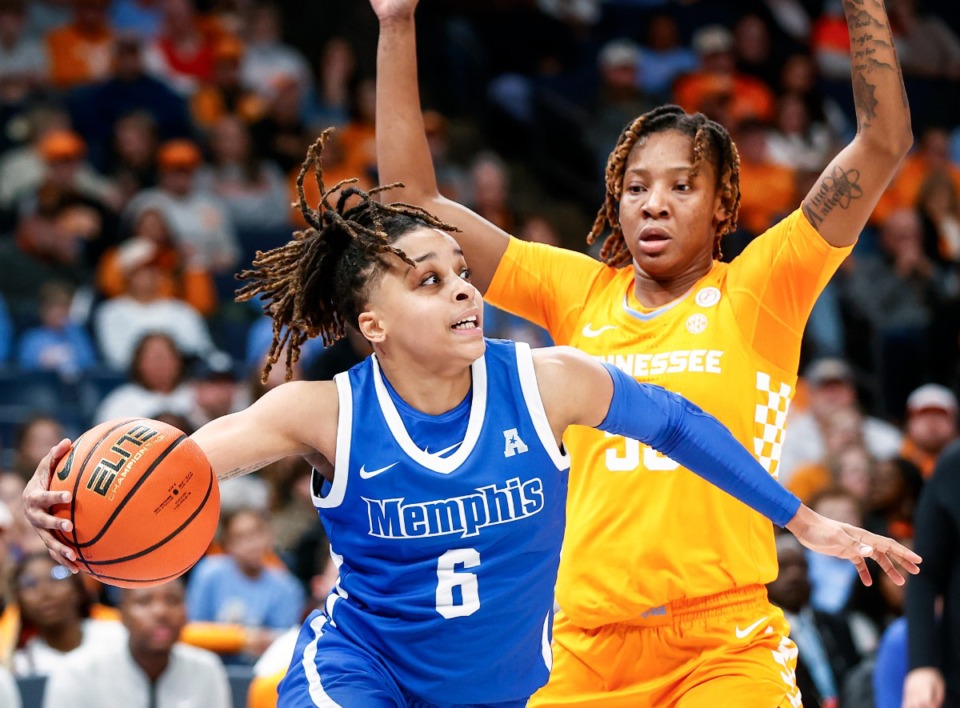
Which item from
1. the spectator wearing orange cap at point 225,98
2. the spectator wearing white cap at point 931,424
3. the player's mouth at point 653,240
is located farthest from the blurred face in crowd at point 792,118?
the player's mouth at point 653,240

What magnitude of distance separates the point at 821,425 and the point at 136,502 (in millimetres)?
7091

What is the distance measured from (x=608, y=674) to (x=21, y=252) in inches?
287

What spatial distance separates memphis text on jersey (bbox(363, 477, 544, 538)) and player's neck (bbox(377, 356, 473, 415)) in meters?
0.27

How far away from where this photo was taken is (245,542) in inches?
306

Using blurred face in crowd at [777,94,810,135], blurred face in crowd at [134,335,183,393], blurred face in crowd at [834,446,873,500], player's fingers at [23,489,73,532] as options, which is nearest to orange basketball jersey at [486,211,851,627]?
player's fingers at [23,489,73,532]

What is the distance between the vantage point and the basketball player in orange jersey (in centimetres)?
395

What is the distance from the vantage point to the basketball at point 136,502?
3496 millimetres

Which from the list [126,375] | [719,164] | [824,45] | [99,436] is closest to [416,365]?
[99,436]

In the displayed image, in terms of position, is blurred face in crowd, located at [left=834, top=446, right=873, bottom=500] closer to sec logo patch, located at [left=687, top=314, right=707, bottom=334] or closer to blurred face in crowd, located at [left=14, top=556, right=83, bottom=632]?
blurred face in crowd, located at [left=14, top=556, right=83, bottom=632]

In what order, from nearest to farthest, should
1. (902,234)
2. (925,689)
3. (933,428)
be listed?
1. (925,689)
2. (933,428)
3. (902,234)

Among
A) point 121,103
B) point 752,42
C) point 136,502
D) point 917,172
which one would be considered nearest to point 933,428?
point 917,172

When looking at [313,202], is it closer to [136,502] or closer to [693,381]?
[693,381]

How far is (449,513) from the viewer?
3637 millimetres

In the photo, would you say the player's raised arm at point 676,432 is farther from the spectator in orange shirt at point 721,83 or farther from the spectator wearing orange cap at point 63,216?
the spectator in orange shirt at point 721,83
